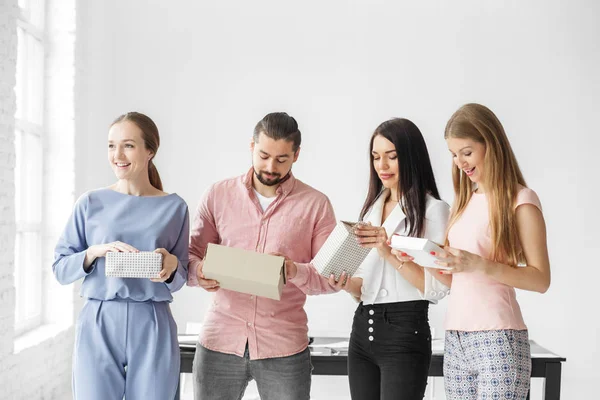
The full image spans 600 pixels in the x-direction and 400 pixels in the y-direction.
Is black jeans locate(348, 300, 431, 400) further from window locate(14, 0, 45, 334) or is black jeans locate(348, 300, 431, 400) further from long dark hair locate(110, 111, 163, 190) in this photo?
window locate(14, 0, 45, 334)

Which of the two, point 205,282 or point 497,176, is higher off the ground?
point 497,176

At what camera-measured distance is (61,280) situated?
2141 mm

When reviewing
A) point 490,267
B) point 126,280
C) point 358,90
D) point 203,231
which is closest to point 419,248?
point 490,267

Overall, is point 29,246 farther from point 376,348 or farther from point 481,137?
point 481,137

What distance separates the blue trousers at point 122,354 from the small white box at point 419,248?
778 mm

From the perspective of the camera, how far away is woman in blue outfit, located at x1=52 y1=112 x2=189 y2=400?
2064 mm

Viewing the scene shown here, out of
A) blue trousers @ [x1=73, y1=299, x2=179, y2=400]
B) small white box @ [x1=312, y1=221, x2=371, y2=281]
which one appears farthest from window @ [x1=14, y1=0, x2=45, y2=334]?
small white box @ [x1=312, y1=221, x2=371, y2=281]

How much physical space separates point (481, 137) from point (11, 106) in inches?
93.6

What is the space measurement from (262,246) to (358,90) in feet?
8.84

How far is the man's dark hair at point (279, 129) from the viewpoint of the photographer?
7.37 ft

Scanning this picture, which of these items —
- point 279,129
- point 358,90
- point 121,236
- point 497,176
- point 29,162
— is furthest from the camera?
point 358,90

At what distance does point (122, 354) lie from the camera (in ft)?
6.84

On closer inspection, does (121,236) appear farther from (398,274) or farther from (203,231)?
(398,274)

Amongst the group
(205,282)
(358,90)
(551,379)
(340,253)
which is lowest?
(551,379)
